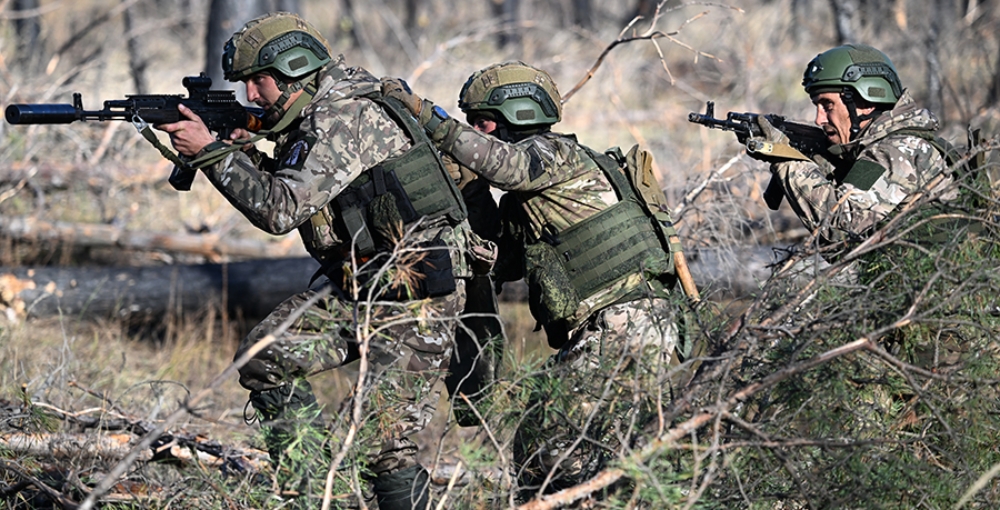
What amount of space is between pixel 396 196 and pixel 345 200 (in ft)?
0.66

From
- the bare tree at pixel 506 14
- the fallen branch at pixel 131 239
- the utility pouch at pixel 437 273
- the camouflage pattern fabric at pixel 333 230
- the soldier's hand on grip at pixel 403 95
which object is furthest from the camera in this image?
the bare tree at pixel 506 14

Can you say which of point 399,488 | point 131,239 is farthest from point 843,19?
point 399,488

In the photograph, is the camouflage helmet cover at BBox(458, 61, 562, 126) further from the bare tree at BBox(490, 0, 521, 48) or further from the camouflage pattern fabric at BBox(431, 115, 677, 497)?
the bare tree at BBox(490, 0, 521, 48)

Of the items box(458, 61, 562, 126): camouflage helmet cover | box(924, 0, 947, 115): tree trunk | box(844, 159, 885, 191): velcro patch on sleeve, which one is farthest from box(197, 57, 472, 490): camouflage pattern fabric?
box(924, 0, 947, 115): tree trunk

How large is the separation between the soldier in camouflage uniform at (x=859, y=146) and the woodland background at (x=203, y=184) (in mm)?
542

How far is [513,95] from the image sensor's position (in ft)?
13.1

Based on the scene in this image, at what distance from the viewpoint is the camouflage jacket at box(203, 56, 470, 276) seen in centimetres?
354

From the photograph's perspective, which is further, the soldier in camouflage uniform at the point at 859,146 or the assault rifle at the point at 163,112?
the soldier in camouflage uniform at the point at 859,146

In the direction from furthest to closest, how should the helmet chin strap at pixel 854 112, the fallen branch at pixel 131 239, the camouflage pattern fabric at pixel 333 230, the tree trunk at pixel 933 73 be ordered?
the tree trunk at pixel 933 73, the fallen branch at pixel 131 239, the helmet chin strap at pixel 854 112, the camouflage pattern fabric at pixel 333 230

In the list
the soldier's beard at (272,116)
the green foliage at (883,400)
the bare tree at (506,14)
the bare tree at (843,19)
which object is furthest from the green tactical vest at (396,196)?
the bare tree at (506,14)

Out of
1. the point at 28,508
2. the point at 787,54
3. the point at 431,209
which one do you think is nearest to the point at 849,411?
the point at 431,209

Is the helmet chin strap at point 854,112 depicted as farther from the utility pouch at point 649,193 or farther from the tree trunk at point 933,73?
the tree trunk at point 933,73

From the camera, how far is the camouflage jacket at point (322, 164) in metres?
3.54

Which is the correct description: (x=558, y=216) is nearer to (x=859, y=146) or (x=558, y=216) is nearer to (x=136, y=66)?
(x=859, y=146)
